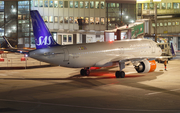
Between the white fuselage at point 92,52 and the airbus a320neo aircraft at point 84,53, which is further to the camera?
the airbus a320neo aircraft at point 84,53

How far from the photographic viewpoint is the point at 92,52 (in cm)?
2595

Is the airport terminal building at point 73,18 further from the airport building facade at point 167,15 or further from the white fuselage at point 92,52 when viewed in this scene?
the white fuselage at point 92,52

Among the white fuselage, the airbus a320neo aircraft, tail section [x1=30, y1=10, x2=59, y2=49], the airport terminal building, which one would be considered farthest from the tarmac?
the airport terminal building

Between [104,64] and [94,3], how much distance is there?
52629mm

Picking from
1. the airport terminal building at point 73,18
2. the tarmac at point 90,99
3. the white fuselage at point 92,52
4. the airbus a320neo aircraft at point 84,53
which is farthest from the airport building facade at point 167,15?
the tarmac at point 90,99

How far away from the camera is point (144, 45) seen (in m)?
31.2

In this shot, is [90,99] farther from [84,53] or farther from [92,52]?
[92,52]

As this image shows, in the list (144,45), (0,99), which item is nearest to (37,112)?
(0,99)

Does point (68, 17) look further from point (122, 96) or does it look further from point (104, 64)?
point (122, 96)

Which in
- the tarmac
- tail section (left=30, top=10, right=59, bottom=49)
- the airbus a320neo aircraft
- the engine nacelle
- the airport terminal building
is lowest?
the tarmac

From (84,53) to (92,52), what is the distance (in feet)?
3.24

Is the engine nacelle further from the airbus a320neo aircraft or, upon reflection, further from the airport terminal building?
the airport terminal building

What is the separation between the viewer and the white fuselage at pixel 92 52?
2345cm

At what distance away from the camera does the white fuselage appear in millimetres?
23453
